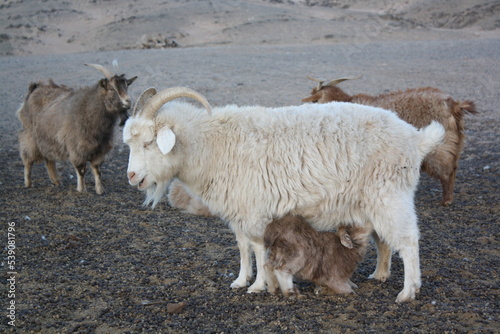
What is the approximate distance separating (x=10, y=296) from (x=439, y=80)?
1496 cm

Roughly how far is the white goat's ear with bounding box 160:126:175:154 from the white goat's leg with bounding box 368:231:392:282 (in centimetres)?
206

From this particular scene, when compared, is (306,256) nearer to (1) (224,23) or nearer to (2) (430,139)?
(2) (430,139)

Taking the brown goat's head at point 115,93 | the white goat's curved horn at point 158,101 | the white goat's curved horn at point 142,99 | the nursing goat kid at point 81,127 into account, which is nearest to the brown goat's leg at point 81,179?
the nursing goat kid at point 81,127

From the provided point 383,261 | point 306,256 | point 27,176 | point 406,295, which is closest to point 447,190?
point 383,261

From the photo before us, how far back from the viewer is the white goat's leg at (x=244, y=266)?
5555 millimetres

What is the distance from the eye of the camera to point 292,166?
5336mm

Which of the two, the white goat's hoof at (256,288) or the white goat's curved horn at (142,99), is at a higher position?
the white goat's curved horn at (142,99)

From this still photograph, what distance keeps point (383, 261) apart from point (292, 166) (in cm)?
128

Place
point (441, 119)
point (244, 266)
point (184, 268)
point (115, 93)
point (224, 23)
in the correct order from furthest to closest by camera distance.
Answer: point (224, 23) < point (115, 93) < point (441, 119) < point (184, 268) < point (244, 266)

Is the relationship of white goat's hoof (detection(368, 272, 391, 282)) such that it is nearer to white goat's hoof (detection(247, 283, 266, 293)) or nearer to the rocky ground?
the rocky ground

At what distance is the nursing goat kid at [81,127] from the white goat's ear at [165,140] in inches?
162

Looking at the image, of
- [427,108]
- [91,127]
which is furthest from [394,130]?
[91,127]

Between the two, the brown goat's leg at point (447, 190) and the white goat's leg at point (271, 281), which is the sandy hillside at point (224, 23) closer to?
the brown goat's leg at point (447, 190)

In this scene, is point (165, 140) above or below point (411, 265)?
above
